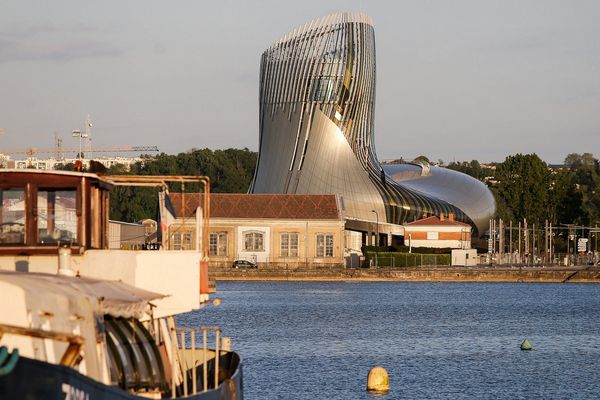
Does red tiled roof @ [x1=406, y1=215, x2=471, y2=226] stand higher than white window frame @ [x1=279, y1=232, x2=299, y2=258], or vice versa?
red tiled roof @ [x1=406, y1=215, x2=471, y2=226]

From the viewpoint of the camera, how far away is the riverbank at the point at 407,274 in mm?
120062

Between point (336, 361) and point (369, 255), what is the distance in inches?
3118

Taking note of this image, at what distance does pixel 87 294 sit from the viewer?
16109 millimetres

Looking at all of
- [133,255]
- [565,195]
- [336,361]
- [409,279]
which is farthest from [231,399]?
[565,195]

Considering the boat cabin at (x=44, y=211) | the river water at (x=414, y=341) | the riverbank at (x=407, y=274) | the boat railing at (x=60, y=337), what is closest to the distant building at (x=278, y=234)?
the riverbank at (x=407, y=274)

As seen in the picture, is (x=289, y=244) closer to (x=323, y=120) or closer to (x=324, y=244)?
(x=324, y=244)

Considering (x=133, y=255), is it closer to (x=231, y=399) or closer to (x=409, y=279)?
(x=231, y=399)

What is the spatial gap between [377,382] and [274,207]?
9017cm

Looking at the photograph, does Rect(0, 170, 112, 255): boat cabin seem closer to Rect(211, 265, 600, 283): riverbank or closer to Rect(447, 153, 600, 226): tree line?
Rect(211, 265, 600, 283): riverbank

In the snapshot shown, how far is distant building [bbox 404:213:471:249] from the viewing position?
140875mm

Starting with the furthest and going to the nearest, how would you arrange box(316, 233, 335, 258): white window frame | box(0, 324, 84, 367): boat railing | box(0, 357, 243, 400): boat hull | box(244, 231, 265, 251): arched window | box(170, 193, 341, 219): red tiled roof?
box(170, 193, 341, 219): red tiled roof < box(244, 231, 265, 251): arched window < box(316, 233, 335, 258): white window frame < box(0, 324, 84, 367): boat railing < box(0, 357, 243, 400): boat hull

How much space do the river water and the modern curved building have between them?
50675mm

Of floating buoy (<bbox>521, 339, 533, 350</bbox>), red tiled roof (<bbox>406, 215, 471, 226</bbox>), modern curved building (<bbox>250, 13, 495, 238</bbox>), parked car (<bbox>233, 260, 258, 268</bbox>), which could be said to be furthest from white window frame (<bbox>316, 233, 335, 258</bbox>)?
floating buoy (<bbox>521, 339, 533, 350</bbox>)

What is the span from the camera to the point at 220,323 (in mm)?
68562
